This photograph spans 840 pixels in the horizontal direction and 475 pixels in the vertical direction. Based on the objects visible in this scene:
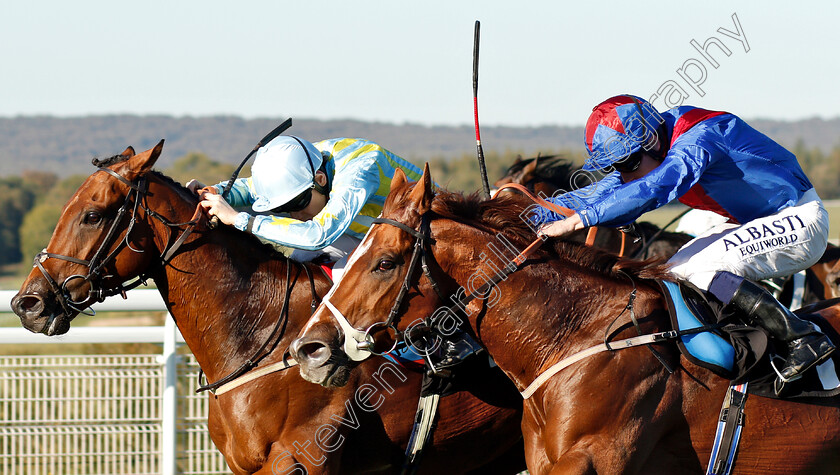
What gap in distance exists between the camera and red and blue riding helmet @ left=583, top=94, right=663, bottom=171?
3457 millimetres

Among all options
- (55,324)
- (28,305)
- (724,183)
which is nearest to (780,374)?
(724,183)

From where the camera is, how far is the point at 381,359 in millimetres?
3859

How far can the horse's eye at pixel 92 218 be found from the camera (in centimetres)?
371

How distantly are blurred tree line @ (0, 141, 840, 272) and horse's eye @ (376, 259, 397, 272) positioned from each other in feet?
89.4

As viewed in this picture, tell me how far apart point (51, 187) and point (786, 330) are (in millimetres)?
50472

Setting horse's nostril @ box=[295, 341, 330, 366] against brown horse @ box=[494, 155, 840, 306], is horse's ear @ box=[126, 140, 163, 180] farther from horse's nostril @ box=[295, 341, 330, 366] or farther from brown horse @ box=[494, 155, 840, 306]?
brown horse @ box=[494, 155, 840, 306]

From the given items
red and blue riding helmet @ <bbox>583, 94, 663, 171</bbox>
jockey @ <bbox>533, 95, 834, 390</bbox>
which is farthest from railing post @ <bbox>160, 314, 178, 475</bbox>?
red and blue riding helmet @ <bbox>583, 94, 663, 171</bbox>

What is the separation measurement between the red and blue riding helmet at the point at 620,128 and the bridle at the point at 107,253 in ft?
5.55

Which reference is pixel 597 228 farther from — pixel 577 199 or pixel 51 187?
pixel 51 187

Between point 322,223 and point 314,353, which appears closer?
point 314,353

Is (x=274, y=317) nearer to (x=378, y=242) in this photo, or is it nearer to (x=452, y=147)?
(x=378, y=242)

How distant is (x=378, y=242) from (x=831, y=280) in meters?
4.81

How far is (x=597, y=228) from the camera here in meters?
6.19

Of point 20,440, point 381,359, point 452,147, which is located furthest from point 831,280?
point 452,147
